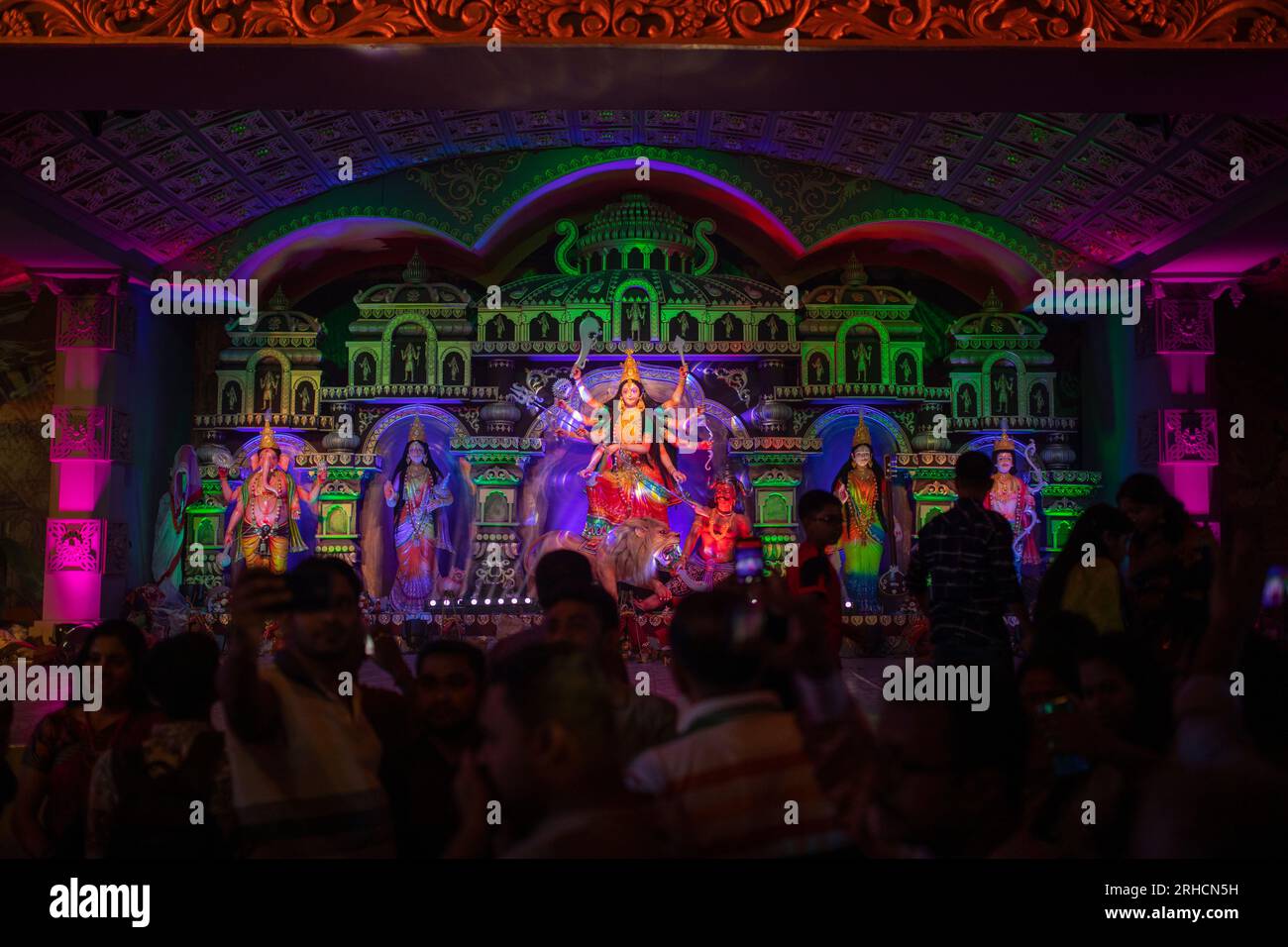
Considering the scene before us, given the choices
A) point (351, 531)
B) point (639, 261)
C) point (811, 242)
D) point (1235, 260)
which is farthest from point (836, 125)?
point (351, 531)

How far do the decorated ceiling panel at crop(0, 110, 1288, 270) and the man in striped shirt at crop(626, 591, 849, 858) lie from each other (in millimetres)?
7707

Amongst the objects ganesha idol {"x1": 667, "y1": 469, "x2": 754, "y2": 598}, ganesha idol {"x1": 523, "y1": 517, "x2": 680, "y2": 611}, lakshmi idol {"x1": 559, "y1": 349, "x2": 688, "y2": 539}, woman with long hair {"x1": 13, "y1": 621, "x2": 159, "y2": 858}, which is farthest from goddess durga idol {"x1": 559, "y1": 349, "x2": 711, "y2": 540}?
woman with long hair {"x1": 13, "y1": 621, "x2": 159, "y2": 858}

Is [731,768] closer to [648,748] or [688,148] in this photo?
[648,748]

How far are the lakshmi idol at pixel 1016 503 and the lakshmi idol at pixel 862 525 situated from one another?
111 centimetres

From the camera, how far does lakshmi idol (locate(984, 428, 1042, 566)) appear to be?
37.3 ft

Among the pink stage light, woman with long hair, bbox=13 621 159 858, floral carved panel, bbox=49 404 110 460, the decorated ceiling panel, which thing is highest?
the decorated ceiling panel

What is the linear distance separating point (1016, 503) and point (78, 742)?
32.1 ft

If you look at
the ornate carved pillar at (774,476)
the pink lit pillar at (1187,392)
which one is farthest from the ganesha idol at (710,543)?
the pink lit pillar at (1187,392)

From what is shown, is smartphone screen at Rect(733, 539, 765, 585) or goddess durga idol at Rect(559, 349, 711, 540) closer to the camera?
smartphone screen at Rect(733, 539, 765, 585)

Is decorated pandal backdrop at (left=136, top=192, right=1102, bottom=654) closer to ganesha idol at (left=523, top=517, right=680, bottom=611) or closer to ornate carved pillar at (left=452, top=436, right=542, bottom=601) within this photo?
ornate carved pillar at (left=452, top=436, right=542, bottom=601)

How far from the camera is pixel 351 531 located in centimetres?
1149

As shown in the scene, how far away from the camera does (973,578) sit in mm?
4105

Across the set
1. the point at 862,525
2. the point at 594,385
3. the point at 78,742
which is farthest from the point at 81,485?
the point at 78,742

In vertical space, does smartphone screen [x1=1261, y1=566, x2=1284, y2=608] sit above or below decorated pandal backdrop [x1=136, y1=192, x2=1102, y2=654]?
below
